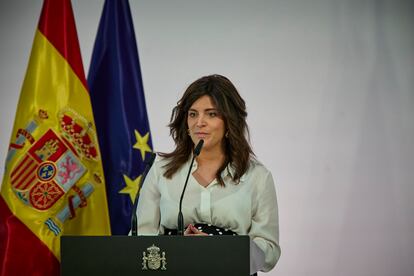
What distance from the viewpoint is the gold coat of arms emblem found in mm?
2043

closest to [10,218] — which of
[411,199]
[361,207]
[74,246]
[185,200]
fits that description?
[185,200]

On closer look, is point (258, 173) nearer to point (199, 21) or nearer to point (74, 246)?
point (74, 246)

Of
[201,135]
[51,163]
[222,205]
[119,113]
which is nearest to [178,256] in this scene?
[222,205]

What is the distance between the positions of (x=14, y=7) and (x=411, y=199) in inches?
111

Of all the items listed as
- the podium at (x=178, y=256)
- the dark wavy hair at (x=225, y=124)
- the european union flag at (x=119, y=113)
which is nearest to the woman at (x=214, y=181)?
the dark wavy hair at (x=225, y=124)

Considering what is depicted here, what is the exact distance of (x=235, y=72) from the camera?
4.09 meters

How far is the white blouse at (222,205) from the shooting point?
270cm

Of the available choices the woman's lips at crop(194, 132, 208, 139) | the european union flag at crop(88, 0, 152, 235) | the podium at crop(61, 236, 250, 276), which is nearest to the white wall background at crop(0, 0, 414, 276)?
the european union flag at crop(88, 0, 152, 235)

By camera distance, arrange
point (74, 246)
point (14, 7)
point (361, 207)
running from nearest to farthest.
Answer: point (74, 246) < point (361, 207) < point (14, 7)

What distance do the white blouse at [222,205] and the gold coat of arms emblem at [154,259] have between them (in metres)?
0.64

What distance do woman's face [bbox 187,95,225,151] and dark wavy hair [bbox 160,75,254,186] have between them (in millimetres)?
23

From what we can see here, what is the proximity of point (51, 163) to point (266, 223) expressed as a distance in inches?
47.1

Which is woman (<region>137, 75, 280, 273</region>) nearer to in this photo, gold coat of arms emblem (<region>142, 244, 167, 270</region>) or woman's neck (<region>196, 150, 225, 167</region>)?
woman's neck (<region>196, 150, 225, 167</region>)

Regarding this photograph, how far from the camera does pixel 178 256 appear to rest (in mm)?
2049
